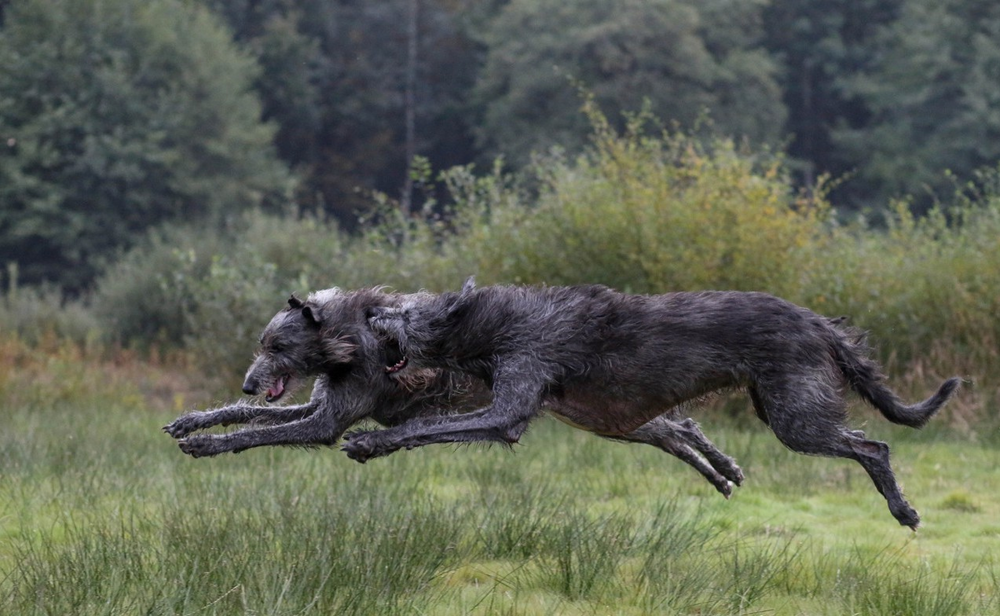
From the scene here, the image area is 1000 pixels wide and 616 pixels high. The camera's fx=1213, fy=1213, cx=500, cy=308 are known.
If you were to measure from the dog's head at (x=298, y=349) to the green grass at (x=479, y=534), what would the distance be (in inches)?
29.9

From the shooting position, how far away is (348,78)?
143 ft

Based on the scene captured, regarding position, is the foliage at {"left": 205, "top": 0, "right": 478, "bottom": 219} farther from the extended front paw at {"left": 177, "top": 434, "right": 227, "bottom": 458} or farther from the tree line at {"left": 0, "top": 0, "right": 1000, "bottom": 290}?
the extended front paw at {"left": 177, "top": 434, "right": 227, "bottom": 458}

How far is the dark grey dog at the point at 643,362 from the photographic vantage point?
5.83 metres

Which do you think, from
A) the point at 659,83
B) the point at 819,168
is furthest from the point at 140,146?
the point at 819,168

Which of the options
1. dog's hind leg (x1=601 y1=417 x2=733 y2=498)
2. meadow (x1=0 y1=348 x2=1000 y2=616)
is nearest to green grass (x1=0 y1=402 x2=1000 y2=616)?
meadow (x1=0 y1=348 x2=1000 y2=616)

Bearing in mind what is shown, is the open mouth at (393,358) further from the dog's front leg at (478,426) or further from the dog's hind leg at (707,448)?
the dog's hind leg at (707,448)

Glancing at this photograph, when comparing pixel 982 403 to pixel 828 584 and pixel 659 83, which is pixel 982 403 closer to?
pixel 828 584

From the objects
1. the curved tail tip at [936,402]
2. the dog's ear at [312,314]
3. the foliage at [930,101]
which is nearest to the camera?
the curved tail tip at [936,402]

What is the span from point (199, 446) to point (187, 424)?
569 mm

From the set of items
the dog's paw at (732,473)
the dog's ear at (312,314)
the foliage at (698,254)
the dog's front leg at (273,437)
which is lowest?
the foliage at (698,254)

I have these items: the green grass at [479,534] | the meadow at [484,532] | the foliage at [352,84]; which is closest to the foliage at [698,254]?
the meadow at [484,532]

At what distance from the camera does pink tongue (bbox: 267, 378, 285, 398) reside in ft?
21.9

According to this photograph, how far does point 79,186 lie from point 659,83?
17.2m

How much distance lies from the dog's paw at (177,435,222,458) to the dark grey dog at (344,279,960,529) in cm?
97
